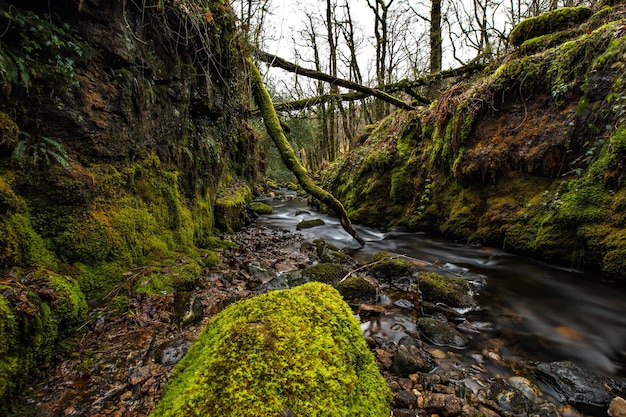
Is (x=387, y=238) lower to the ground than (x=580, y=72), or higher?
lower

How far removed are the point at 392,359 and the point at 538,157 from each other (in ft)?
15.1

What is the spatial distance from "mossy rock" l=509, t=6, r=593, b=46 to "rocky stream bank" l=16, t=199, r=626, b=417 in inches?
241

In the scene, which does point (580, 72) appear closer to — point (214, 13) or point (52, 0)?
point (214, 13)

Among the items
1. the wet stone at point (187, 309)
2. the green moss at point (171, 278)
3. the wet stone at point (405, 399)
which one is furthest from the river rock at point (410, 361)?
the green moss at point (171, 278)

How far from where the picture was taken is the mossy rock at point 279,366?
1078 millimetres

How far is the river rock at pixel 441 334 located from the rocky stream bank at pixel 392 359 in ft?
0.04

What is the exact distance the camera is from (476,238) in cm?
573

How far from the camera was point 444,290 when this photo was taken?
12.0 feet

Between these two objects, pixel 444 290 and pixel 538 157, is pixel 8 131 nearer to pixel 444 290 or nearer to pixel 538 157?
pixel 444 290

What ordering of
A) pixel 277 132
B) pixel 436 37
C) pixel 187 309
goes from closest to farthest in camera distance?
pixel 187 309, pixel 277 132, pixel 436 37

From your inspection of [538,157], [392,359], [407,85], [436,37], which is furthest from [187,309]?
[436,37]

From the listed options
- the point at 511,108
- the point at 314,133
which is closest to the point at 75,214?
the point at 511,108

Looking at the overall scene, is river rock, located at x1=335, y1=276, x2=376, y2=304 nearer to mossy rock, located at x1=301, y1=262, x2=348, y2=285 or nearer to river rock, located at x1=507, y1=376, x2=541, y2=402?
mossy rock, located at x1=301, y1=262, x2=348, y2=285

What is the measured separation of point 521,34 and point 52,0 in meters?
8.55
